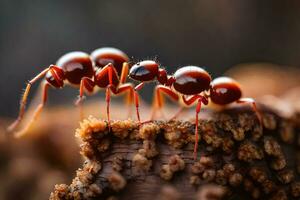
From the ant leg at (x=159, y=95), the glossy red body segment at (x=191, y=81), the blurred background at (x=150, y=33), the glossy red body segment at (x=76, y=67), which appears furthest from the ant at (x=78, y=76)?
the blurred background at (x=150, y=33)

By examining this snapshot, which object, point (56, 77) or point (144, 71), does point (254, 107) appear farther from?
point (56, 77)

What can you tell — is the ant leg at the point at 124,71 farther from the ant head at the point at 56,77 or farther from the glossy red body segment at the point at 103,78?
the ant head at the point at 56,77

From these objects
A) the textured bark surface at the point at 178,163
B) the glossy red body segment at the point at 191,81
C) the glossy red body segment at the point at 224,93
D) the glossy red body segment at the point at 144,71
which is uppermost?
the glossy red body segment at the point at 144,71

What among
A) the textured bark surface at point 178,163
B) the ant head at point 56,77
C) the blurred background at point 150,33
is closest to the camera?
the textured bark surface at point 178,163

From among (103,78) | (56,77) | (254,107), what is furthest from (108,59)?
(254,107)

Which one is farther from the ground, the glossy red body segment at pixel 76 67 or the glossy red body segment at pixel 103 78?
the glossy red body segment at pixel 76 67

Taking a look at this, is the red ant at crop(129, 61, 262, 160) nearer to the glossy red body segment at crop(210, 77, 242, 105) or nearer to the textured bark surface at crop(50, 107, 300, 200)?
the glossy red body segment at crop(210, 77, 242, 105)

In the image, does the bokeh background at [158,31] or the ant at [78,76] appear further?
the bokeh background at [158,31]
